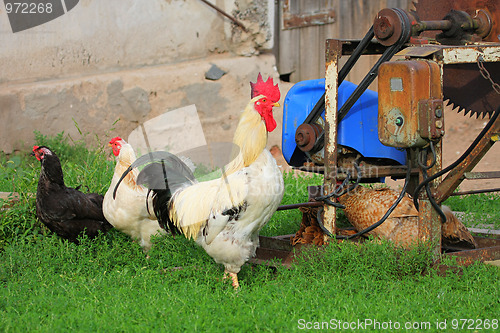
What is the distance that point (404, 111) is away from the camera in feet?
13.2

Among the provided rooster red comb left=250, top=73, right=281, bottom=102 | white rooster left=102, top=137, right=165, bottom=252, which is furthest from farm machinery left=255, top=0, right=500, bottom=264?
white rooster left=102, top=137, right=165, bottom=252

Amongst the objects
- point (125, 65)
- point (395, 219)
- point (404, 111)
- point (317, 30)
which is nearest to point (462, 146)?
point (317, 30)

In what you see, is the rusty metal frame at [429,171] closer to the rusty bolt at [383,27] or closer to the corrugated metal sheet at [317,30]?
the rusty bolt at [383,27]

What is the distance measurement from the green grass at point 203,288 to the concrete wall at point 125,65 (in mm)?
2500

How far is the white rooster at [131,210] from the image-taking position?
516 centimetres

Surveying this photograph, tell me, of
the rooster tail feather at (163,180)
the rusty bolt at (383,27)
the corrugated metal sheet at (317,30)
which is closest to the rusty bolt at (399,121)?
the rusty bolt at (383,27)

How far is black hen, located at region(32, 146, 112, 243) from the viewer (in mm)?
5238

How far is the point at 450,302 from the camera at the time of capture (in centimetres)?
371

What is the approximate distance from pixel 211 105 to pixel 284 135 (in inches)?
157

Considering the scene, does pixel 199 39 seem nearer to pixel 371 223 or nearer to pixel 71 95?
pixel 71 95

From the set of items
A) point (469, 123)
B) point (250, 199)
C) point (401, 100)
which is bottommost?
point (469, 123)

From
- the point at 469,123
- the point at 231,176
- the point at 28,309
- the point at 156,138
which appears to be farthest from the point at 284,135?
the point at 469,123

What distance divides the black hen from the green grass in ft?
0.42

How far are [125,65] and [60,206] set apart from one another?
348 centimetres
